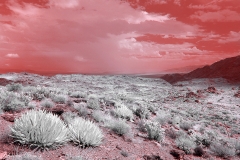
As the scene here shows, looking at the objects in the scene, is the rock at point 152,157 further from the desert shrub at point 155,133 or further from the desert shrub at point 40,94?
the desert shrub at point 40,94

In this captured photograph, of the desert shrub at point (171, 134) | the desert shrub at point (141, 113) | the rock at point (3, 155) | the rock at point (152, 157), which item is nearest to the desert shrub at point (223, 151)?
the desert shrub at point (171, 134)

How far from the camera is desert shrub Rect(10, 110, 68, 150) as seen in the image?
4.42 metres

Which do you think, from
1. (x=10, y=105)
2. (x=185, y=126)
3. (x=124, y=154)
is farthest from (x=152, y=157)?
(x=185, y=126)

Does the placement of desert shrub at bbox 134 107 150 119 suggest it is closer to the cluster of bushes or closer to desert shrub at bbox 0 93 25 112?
the cluster of bushes

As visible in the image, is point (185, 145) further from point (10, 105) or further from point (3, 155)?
point (10, 105)

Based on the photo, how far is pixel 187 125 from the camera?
1067cm

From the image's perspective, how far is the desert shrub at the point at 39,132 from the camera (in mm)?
4418

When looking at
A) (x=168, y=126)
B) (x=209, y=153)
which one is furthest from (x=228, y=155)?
(x=168, y=126)

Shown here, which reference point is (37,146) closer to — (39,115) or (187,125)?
(39,115)

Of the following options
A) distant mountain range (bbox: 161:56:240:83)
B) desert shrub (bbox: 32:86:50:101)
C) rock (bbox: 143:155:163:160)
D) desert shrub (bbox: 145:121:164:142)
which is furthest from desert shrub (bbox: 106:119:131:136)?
distant mountain range (bbox: 161:56:240:83)

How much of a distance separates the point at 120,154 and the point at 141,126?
296 cm

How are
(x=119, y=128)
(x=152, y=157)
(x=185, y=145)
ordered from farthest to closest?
(x=185, y=145)
(x=119, y=128)
(x=152, y=157)

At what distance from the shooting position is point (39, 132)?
14.5 feet

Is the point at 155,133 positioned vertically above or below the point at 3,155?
below
